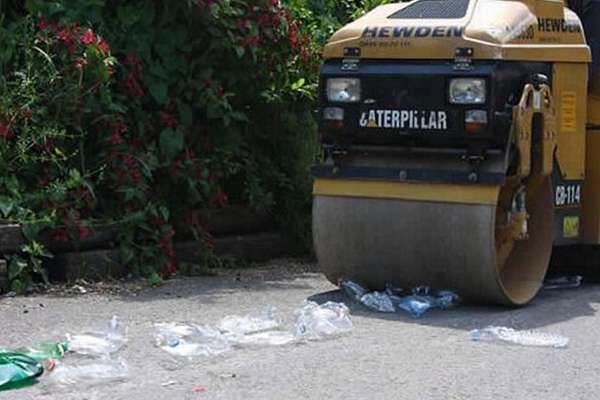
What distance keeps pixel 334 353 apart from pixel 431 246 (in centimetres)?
130

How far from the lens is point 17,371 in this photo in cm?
619

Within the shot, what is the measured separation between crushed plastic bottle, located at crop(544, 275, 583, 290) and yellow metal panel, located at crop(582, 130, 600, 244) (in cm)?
44

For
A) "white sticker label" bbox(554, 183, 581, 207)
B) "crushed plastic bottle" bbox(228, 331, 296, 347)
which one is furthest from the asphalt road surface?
"white sticker label" bbox(554, 183, 581, 207)

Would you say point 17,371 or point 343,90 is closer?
point 17,371

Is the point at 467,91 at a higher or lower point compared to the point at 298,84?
higher

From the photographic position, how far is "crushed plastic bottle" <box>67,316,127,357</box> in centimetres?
674

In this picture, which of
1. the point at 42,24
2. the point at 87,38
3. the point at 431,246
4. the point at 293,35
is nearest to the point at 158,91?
the point at 87,38

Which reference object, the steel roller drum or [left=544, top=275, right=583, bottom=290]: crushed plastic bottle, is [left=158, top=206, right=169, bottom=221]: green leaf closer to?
the steel roller drum

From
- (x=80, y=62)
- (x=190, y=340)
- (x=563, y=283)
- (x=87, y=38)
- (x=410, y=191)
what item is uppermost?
(x=87, y=38)

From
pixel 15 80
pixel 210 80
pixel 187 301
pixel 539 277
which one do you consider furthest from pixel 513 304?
pixel 15 80

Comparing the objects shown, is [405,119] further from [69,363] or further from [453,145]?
[69,363]

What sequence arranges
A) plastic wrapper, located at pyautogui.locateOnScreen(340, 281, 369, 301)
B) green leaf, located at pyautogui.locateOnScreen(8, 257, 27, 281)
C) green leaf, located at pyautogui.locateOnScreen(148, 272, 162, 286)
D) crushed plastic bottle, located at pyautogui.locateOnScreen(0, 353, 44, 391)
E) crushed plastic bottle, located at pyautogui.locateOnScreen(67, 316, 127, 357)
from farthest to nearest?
1. green leaf, located at pyautogui.locateOnScreen(148, 272, 162, 286)
2. green leaf, located at pyautogui.locateOnScreen(8, 257, 27, 281)
3. plastic wrapper, located at pyautogui.locateOnScreen(340, 281, 369, 301)
4. crushed plastic bottle, located at pyautogui.locateOnScreen(67, 316, 127, 357)
5. crushed plastic bottle, located at pyautogui.locateOnScreen(0, 353, 44, 391)

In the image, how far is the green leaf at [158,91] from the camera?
959cm

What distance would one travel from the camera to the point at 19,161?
8898 mm
